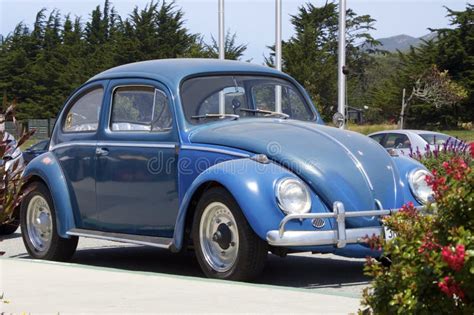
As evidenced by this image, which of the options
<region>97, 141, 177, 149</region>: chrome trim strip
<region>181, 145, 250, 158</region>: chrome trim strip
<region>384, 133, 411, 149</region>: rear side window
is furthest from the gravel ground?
<region>384, 133, 411, 149</region>: rear side window

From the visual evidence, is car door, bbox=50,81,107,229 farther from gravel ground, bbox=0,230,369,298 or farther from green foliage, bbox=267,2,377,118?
green foliage, bbox=267,2,377,118

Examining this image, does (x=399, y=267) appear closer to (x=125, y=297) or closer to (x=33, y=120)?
(x=125, y=297)

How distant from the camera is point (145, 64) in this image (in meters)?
9.63

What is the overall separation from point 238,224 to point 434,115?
58.6m

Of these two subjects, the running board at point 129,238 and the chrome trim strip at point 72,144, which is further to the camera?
the chrome trim strip at point 72,144

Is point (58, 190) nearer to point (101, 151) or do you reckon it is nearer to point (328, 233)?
point (101, 151)

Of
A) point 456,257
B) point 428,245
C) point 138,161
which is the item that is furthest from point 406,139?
point 456,257

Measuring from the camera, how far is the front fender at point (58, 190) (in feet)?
31.4

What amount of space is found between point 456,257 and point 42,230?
6.79 meters

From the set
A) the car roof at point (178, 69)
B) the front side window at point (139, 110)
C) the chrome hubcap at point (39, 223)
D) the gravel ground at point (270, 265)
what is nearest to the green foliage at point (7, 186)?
the gravel ground at point (270, 265)

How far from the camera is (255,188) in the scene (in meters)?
7.64

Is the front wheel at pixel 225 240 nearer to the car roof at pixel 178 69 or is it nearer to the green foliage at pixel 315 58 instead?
the car roof at pixel 178 69

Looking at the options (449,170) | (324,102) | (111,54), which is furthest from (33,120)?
(449,170)

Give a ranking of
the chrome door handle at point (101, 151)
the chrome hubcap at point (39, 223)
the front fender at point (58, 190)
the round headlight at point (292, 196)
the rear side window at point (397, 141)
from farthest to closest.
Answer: the rear side window at point (397, 141), the chrome hubcap at point (39, 223), the front fender at point (58, 190), the chrome door handle at point (101, 151), the round headlight at point (292, 196)
